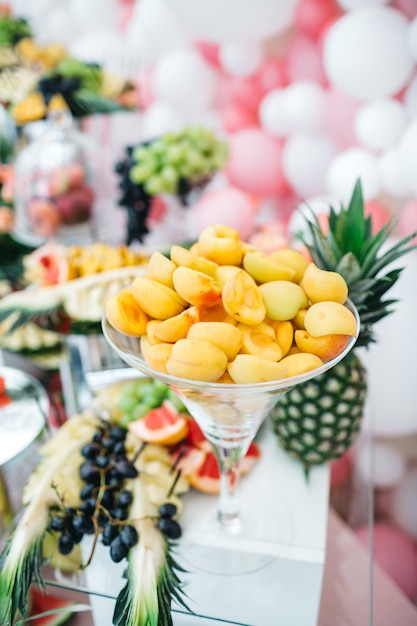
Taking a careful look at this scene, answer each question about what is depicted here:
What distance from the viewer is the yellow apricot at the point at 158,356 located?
0.50 m

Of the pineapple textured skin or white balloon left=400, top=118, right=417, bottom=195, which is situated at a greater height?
white balloon left=400, top=118, right=417, bottom=195

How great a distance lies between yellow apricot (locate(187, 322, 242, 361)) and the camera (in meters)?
0.49

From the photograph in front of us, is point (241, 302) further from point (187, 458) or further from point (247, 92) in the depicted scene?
point (247, 92)

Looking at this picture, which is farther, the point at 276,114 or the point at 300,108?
the point at 276,114

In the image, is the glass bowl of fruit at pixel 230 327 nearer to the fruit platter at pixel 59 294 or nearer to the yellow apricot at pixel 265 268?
the yellow apricot at pixel 265 268

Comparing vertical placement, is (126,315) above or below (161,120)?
below

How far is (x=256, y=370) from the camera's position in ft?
1.55

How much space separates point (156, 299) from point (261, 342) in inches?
4.6

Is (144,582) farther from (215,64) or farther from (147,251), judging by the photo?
(215,64)

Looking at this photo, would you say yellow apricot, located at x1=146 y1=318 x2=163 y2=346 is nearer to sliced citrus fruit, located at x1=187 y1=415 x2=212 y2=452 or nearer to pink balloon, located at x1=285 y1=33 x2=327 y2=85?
sliced citrus fruit, located at x1=187 y1=415 x2=212 y2=452

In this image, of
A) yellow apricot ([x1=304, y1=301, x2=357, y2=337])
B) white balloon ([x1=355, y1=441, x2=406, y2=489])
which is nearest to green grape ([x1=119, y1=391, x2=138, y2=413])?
yellow apricot ([x1=304, y1=301, x2=357, y2=337])

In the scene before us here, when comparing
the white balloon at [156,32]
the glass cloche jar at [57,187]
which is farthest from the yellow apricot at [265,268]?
the white balloon at [156,32]

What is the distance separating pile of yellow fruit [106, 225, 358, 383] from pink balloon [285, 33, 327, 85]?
2.90 ft

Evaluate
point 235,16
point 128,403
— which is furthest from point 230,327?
point 235,16
